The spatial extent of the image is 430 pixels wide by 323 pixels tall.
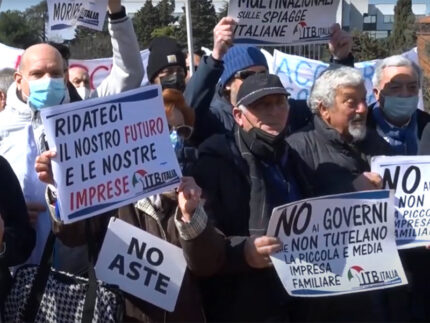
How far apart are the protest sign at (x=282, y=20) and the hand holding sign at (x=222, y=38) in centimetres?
41

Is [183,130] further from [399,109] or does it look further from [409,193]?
[399,109]

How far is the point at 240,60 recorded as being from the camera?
423 cm

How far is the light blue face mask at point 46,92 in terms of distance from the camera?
11.0 ft

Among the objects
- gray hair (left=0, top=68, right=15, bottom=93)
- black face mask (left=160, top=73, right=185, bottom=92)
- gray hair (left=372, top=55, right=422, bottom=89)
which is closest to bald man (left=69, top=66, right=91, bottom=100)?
gray hair (left=0, top=68, right=15, bottom=93)

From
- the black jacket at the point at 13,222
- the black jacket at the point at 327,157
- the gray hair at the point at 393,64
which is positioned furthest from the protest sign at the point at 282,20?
the black jacket at the point at 13,222

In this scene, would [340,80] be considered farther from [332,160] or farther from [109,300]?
[109,300]

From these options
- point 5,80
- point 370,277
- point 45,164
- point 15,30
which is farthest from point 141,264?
point 15,30

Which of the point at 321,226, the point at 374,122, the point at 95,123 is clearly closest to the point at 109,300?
the point at 95,123

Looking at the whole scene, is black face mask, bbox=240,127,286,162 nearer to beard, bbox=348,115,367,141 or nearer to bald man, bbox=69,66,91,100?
beard, bbox=348,115,367,141

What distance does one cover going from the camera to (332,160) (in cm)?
379

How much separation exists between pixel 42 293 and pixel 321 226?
43.3 inches

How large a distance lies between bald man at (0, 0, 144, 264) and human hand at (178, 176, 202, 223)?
61 cm

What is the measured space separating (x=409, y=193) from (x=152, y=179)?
126cm

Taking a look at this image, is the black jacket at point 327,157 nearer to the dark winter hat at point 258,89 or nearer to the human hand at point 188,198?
the dark winter hat at point 258,89
